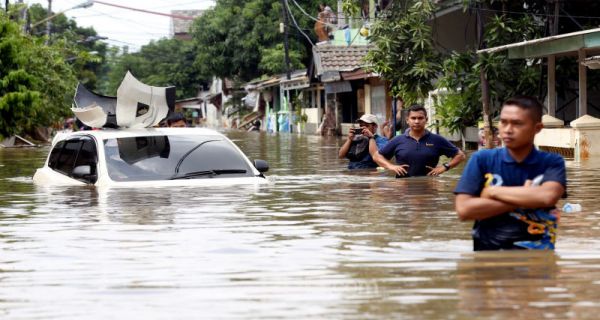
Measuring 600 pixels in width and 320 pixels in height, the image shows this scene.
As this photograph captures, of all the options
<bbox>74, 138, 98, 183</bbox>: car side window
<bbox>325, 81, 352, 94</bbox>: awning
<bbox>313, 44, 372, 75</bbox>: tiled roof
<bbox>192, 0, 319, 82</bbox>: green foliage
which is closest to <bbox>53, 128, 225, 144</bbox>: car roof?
<bbox>74, 138, 98, 183</bbox>: car side window

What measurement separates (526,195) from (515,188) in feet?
0.26

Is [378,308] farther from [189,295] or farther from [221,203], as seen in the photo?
[221,203]

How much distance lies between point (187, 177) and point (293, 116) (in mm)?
60563

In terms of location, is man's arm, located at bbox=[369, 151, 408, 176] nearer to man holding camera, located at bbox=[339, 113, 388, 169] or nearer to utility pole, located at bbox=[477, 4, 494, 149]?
man holding camera, located at bbox=[339, 113, 388, 169]

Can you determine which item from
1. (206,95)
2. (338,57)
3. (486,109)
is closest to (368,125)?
(486,109)

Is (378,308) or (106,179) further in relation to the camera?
(106,179)

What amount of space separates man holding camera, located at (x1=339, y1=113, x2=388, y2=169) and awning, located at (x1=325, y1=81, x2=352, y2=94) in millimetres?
36786

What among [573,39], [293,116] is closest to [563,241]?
[573,39]

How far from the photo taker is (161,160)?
1487 cm

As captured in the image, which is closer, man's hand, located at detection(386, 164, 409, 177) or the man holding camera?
man's hand, located at detection(386, 164, 409, 177)

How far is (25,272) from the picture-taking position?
28.2 feet

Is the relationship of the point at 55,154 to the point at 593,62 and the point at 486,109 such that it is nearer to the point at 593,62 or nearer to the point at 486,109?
the point at 593,62

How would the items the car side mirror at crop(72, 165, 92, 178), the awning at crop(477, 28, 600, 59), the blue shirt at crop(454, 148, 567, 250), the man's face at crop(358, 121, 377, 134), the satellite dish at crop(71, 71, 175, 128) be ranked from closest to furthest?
the blue shirt at crop(454, 148, 567, 250)
the car side mirror at crop(72, 165, 92, 178)
the satellite dish at crop(71, 71, 175, 128)
the man's face at crop(358, 121, 377, 134)
the awning at crop(477, 28, 600, 59)

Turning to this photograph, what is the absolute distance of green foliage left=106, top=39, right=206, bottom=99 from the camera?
115 m
